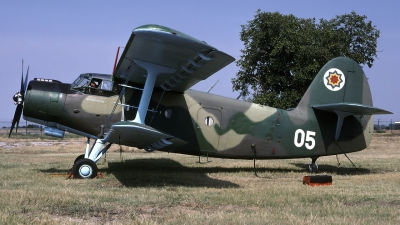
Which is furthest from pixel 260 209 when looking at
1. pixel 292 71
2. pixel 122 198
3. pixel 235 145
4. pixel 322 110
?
pixel 292 71

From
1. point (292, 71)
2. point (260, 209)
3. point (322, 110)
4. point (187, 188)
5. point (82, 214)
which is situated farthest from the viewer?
point (292, 71)

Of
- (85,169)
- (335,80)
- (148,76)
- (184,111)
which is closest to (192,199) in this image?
(148,76)

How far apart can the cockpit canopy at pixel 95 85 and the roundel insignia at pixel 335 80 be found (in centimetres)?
611

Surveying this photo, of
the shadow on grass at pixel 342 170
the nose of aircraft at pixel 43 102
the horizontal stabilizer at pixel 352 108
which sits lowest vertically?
the shadow on grass at pixel 342 170

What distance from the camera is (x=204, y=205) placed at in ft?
21.6

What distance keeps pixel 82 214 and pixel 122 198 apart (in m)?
1.31

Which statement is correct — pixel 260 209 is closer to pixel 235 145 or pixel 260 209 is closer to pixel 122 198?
pixel 122 198

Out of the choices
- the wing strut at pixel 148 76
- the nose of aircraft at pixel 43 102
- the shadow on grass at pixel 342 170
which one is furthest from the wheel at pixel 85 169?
the shadow on grass at pixel 342 170

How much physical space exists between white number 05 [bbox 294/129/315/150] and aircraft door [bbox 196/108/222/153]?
230 centimetres

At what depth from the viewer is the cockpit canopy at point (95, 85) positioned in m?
10.4

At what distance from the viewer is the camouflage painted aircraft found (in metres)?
8.52

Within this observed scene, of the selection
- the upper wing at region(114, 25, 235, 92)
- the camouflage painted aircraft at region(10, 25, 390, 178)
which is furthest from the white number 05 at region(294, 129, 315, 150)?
the upper wing at region(114, 25, 235, 92)

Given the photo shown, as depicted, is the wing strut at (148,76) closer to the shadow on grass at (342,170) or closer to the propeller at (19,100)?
the propeller at (19,100)

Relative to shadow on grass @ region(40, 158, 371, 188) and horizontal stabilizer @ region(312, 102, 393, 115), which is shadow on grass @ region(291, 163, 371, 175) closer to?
shadow on grass @ region(40, 158, 371, 188)
